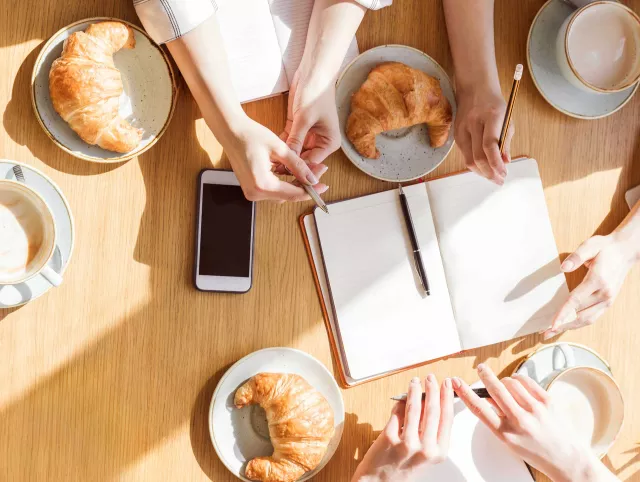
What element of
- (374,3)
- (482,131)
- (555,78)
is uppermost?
(374,3)

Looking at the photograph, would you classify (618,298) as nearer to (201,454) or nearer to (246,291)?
(246,291)

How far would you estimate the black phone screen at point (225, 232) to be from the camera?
3.29ft

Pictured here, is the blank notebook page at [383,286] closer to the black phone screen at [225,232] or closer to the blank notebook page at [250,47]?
the black phone screen at [225,232]

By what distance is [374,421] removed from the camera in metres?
1.06

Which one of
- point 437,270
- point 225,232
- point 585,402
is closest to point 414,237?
point 437,270

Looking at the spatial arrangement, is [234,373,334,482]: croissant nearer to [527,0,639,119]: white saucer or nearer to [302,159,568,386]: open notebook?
[302,159,568,386]: open notebook

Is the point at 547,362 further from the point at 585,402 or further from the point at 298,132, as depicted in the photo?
the point at 298,132

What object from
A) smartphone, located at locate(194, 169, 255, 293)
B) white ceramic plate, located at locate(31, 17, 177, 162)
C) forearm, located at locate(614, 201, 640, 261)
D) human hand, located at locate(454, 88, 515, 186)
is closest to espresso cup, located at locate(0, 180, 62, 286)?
white ceramic plate, located at locate(31, 17, 177, 162)

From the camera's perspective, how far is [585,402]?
1.08 m

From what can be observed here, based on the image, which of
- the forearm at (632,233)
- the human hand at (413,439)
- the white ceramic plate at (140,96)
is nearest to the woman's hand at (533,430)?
the human hand at (413,439)

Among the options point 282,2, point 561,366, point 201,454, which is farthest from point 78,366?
point 561,366

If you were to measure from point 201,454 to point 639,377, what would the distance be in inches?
31.3

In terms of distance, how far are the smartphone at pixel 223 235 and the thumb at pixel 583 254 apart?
0.56m

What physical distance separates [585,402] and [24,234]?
973mm
